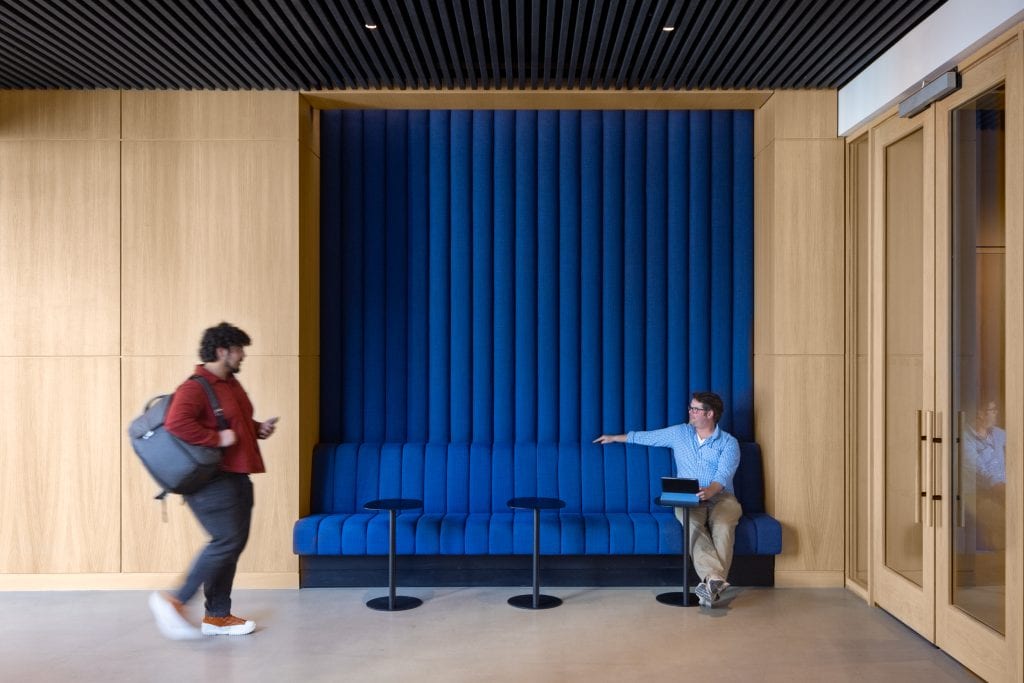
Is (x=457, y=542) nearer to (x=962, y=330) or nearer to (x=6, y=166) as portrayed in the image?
(x=962, y=330)

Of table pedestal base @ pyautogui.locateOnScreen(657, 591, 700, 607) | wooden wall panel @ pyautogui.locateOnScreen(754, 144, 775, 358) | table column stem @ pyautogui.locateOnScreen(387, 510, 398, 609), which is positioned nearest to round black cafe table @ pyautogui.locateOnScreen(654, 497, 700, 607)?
table pedestal base @ pyautogui.locateOnScreen(657, 591, 700, 607)

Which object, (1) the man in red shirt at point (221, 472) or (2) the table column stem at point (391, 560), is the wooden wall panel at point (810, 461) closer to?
(2) the table column stem at point (391, 560)


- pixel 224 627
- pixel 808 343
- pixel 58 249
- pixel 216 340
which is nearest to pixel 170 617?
pixel 224 627

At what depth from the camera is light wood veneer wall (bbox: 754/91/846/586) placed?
616 centimetres

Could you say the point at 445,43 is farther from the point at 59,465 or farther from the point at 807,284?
the point at 59,465

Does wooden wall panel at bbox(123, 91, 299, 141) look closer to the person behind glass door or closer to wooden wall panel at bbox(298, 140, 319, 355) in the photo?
wooden wall panel at bbox(298, 140, 319, 355)

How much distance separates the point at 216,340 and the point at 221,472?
2.45 feet

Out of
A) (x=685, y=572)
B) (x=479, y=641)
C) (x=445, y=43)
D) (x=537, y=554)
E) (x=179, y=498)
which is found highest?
(x=445, y=43)

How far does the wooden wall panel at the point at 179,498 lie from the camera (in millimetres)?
6094

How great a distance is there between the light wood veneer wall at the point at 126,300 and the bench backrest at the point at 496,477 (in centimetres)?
41

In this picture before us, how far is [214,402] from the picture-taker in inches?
186

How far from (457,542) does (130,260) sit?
3.12 meters

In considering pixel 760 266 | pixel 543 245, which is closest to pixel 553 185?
pixel 543 245

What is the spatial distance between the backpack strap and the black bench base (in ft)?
5.76
